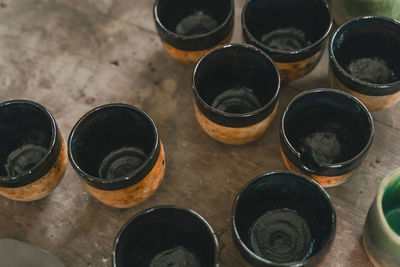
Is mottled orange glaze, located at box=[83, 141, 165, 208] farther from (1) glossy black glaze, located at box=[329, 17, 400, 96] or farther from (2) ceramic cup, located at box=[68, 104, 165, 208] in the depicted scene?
(1) glossy black glaze, located at box=[329, 17, 400, 96]

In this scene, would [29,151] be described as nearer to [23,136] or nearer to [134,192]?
[23,136]

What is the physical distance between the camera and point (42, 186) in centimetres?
108

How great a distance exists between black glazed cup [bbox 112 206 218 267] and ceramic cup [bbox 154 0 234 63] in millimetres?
425

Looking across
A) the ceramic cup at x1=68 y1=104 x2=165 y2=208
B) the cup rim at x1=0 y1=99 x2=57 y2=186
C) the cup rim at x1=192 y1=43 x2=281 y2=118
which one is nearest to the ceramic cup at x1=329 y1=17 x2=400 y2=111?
the cup rim at x1=192 y1=43 x2=281 y2=118

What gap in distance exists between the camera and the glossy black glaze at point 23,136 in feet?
3.71

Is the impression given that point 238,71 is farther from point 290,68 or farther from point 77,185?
point 77,185

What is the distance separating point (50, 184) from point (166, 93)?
0.37m

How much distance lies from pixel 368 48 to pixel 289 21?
221 mm

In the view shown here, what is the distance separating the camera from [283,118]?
106 cm

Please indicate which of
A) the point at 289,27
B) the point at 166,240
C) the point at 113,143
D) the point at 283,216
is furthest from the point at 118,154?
the point at 289,27

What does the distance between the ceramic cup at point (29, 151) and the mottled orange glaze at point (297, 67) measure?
53cm

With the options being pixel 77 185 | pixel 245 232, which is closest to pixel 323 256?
pixel 245 232

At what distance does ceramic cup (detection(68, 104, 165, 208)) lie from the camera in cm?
101

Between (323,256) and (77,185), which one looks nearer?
(323,256)
